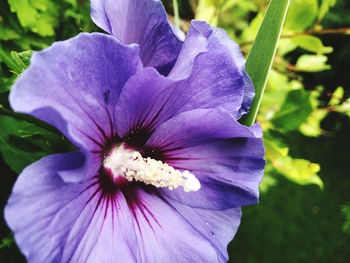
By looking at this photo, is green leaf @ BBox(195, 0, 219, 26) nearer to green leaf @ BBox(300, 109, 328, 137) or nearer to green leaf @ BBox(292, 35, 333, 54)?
green leaf @ BBox(292, 35, 333, 54)

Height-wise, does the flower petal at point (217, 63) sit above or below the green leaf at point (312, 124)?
above

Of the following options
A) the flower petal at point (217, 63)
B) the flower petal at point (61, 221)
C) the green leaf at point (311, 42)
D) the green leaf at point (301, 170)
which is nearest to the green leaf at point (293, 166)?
the green leaf at point (301, 170)

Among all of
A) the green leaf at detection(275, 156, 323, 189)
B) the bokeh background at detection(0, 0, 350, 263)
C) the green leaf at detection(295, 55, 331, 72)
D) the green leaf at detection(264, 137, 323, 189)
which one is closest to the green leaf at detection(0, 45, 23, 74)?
the bokeh background at detection(0, 0, 350, 263)

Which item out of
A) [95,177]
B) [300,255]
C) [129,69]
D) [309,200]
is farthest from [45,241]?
[309,200]

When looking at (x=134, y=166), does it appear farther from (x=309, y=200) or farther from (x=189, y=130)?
(x=309, y=200)

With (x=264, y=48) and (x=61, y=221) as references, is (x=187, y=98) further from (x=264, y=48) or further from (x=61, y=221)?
(x=61, y=221)

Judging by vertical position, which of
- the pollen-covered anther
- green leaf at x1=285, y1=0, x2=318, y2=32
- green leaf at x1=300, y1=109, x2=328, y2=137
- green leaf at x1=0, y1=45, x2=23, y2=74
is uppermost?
green leaf at x1=285, y1=0, x2=318, y2=32

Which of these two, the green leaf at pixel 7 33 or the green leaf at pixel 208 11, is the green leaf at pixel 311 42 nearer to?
the green leaf at pixel 208 11
